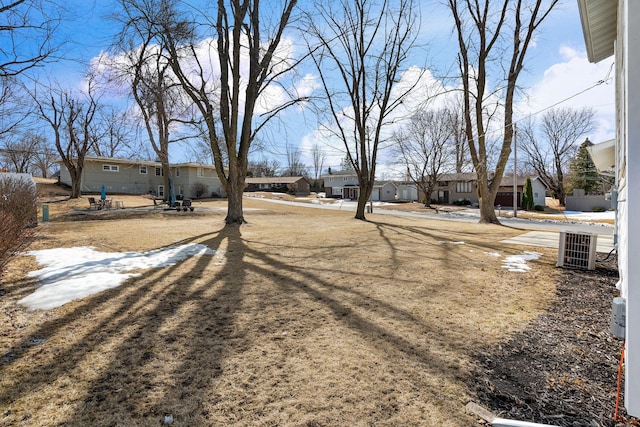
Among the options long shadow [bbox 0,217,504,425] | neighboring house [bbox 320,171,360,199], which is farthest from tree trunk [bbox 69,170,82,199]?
neighboring house [bbox 320,171,360,199]

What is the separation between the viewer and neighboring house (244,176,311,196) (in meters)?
65.6

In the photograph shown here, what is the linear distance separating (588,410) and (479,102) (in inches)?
637

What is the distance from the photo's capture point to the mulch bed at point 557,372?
228 centimetres

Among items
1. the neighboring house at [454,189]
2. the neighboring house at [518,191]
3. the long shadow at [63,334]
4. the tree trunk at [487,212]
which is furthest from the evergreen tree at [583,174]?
the long shadow at [63,334]

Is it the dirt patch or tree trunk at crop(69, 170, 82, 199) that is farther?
tree trunk at crop(69, 170, 82, 199)

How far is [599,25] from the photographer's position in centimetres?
461

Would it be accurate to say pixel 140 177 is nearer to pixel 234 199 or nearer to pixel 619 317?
pixel 234 199

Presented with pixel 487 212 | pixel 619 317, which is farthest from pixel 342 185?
pixel 619 317

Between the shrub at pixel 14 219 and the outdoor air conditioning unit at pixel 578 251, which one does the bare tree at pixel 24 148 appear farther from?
the outdoor air conditioning unit at pixel 578 251

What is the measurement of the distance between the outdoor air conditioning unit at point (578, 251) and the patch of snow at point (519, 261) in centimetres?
66

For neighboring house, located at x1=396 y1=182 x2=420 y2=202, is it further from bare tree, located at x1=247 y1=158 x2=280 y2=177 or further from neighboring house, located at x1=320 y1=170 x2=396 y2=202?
bare tree, located at x1=247 y1=158 x2=280 y2=177

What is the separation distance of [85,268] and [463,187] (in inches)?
1901

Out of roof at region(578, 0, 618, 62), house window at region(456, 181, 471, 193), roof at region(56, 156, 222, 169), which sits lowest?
house window at region(456, 181, 471, 193)

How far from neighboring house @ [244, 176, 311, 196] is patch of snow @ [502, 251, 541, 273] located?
57952 millimetres
